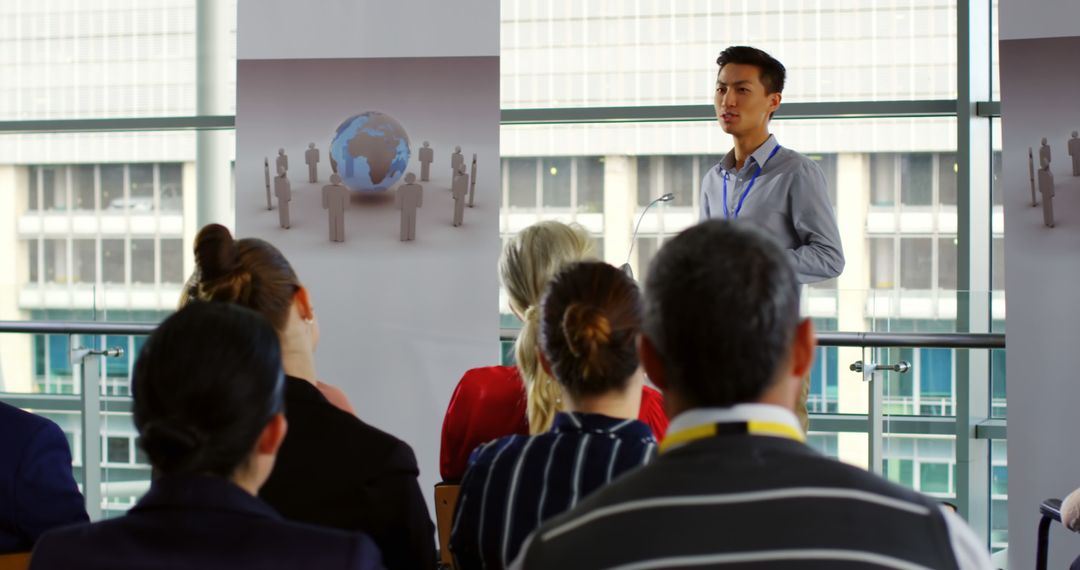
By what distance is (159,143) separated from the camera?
622 cm

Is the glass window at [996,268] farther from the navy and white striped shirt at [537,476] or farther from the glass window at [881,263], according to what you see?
the navy and white striped shirt at [537,476]

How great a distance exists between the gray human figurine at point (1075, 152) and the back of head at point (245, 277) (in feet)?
9.88

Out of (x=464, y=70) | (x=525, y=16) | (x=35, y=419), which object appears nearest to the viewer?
(x=35, y=419)

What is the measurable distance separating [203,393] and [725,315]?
595 millimetres

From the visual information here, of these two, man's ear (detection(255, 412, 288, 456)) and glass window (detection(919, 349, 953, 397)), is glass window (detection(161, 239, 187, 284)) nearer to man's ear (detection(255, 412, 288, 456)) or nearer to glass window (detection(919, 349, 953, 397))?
glass window (detection(919, 349, 953, 397))

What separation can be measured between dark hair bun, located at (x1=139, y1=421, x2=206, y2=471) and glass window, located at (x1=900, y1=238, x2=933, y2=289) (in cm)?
481

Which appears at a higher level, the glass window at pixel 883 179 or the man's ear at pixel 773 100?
the man's ear at pixel 773 100

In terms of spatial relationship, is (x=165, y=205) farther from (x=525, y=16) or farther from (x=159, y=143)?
(x=525, y=16)

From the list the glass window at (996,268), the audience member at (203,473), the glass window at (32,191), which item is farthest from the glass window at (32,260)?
the audience member at (203,473)

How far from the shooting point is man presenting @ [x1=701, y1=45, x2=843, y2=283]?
3439 millimetres

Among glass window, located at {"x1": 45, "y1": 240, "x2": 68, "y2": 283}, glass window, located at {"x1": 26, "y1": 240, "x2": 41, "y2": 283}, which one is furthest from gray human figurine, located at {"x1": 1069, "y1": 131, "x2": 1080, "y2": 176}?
glass window, located at {"x1": 26, "y1": 240, "x2": 41, "y2": 283}

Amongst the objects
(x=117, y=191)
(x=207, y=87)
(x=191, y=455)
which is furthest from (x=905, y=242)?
(x=191, y=455)

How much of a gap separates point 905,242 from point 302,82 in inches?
119

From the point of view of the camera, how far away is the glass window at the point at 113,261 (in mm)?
6320
